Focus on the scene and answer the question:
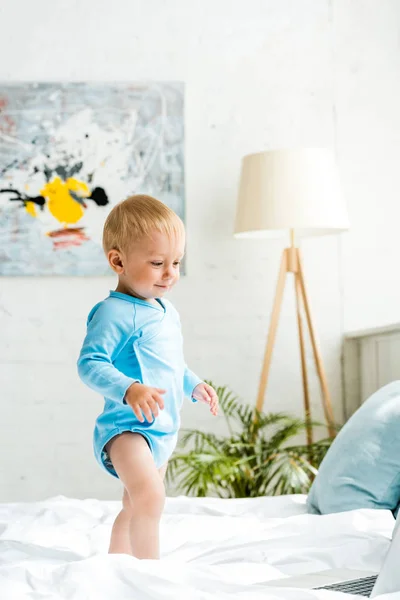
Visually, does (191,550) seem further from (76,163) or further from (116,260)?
(76,163)

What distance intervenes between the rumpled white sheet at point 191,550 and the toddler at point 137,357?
0.42 feet

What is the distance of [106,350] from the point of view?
61.2 inches

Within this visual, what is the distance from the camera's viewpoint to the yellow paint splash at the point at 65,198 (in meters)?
3.41

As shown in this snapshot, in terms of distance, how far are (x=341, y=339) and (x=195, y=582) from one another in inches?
96.6

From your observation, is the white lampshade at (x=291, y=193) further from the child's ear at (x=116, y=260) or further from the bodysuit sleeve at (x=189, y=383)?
the child's ear at (x=116, y=260)

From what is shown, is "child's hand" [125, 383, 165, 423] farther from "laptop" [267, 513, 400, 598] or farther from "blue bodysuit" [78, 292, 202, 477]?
"laptop" [267, 513, 400, 598]

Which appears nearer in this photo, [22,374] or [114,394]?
[114,394]

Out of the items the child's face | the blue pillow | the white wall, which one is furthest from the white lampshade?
the child's face

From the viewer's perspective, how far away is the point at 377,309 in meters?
3.51

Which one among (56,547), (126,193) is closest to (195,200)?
(126,193)

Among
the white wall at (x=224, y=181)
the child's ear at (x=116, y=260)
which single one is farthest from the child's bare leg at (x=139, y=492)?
the white wall at (x=224, y=181)

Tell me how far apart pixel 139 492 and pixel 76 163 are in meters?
2.19

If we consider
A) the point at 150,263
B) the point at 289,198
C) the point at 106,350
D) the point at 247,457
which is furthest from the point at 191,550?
the point at 289,198

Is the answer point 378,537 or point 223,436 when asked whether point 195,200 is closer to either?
point 223,436
